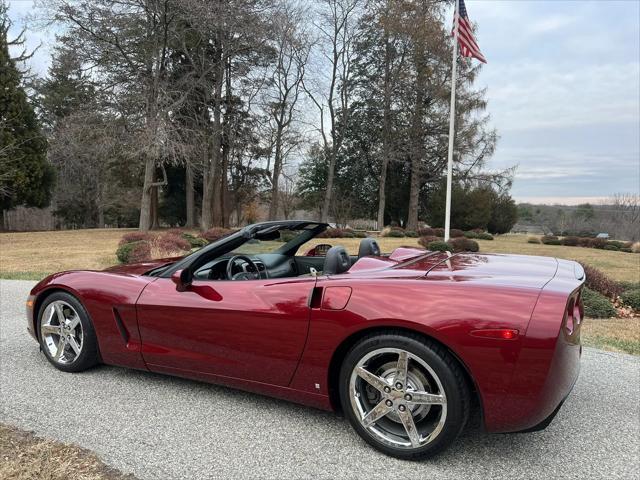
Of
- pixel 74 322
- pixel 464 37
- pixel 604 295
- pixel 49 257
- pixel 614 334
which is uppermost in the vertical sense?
pixel 464 37

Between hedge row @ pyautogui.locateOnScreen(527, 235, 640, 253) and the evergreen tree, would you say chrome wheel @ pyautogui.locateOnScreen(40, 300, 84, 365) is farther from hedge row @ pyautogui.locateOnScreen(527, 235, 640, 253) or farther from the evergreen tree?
the evergreen tree

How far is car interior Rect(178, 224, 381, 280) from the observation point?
2.87 m

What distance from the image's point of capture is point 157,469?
7.39 ft

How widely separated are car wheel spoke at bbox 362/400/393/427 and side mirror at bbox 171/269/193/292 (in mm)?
1416

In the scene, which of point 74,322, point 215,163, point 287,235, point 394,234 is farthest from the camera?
point 215,163

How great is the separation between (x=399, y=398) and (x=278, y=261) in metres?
1.77

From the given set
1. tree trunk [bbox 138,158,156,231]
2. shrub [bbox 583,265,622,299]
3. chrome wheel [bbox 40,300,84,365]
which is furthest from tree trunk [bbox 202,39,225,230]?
chrome wheel [bbox 40,300,84,365]

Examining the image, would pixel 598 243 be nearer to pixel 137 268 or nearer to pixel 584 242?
pixel 584 242

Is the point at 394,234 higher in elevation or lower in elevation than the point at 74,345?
higher

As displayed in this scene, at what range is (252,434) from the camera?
2.62 meters

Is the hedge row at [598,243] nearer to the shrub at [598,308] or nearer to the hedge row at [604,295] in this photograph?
the hedge row at [604,295]

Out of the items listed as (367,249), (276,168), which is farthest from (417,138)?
(367,249)

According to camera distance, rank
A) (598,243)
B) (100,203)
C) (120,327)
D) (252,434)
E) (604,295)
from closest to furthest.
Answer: (252,434) → (120,327) → (604,295) → (598,243) → (100,203)

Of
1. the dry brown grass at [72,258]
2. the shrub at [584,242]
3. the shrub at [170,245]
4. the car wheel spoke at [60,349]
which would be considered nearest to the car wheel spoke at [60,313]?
the car wheel spoke at [60,349]
